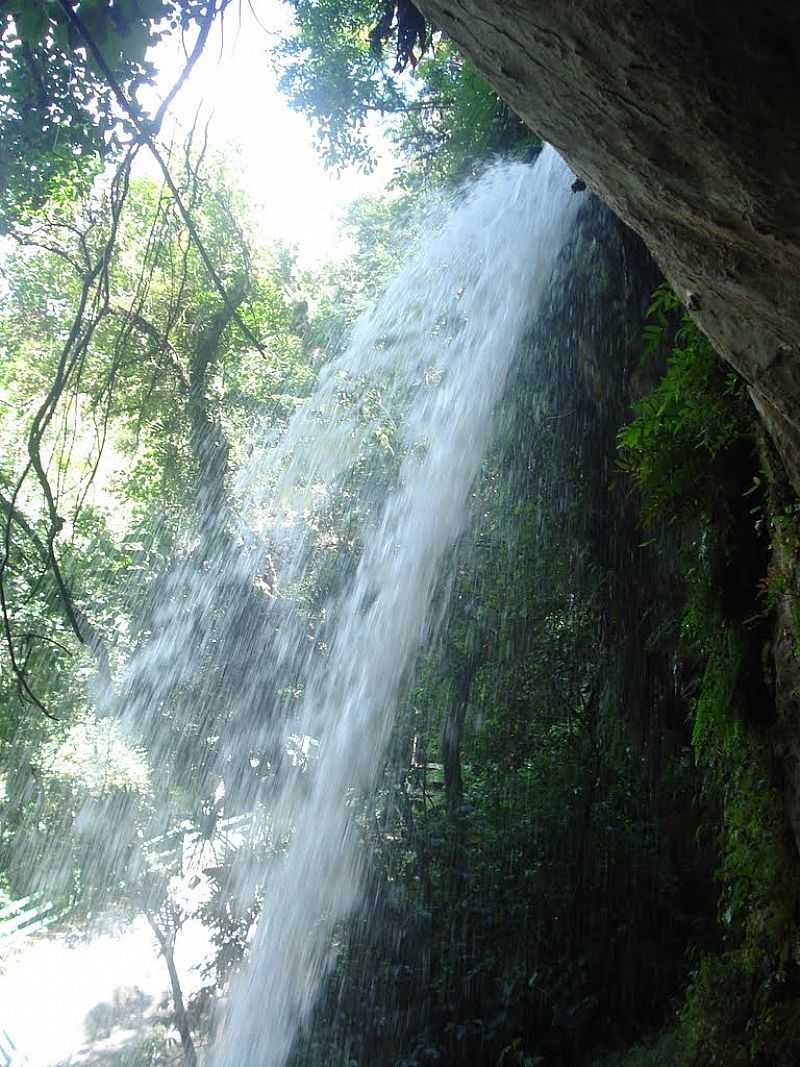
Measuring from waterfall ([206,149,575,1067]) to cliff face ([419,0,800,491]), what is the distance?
576cm

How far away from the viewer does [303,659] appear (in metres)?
10.4

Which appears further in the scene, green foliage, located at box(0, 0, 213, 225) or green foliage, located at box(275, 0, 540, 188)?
green foliage, located at box(275, 0, 540, 188)

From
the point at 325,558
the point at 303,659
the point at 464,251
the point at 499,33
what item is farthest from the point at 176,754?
the point at 499,33

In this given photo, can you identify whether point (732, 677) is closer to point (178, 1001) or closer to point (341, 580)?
point (341, 580)

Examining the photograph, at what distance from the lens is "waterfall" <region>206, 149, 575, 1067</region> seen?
25.3 ft

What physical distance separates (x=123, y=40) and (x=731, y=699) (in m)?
3.12

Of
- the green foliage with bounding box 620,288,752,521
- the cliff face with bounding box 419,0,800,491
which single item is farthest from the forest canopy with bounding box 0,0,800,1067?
the cliff face with bounding box 419,0,800,491

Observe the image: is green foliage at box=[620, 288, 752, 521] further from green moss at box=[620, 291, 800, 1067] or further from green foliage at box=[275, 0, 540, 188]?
green foliage at box=[275, 0, 540, 188]

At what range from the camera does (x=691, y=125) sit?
57.8 inches

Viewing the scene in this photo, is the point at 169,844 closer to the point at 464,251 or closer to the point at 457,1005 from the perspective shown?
the point at 457,1005

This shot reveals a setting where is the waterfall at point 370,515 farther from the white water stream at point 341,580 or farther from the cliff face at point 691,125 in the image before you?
the cliff face at point 691,125

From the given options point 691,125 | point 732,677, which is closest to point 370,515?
point 732,677

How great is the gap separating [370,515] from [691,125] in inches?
358

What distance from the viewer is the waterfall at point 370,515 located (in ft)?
25.3
